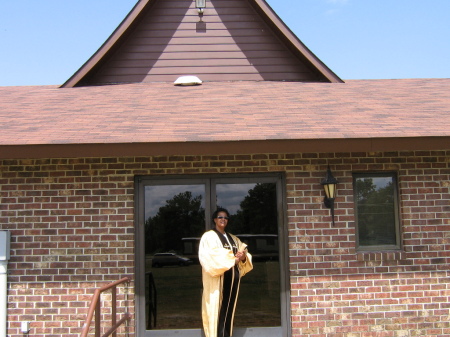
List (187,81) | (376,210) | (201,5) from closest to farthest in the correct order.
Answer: (376,210) < (187,81) < (201,5)

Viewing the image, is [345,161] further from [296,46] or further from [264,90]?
[296,46]

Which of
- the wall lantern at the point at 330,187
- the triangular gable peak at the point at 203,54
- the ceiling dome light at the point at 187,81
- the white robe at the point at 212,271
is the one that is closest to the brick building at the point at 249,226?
the wall lantern at the point at 330,187

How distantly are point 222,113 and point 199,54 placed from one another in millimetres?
2785

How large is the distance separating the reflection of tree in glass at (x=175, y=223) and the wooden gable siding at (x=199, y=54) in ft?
11.0

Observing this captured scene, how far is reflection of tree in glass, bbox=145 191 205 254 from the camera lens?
249 inches

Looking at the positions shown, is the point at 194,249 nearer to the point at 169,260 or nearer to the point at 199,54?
the point at 169,260

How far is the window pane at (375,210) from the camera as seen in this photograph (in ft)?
21.0

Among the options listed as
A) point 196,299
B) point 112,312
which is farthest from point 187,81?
point 112,312

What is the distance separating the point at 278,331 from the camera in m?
6.25

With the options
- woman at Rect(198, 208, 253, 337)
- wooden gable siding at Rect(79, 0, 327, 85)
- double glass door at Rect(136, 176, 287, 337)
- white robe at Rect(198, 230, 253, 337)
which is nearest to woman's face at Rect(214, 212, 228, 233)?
woman at Rect(198, 208, 253, 337)

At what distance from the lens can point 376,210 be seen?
21.1 ft

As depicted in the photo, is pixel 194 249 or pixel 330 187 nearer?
pixel 330 187

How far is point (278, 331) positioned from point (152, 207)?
210 cm

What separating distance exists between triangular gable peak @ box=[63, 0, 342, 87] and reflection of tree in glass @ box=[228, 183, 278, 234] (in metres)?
3.24
